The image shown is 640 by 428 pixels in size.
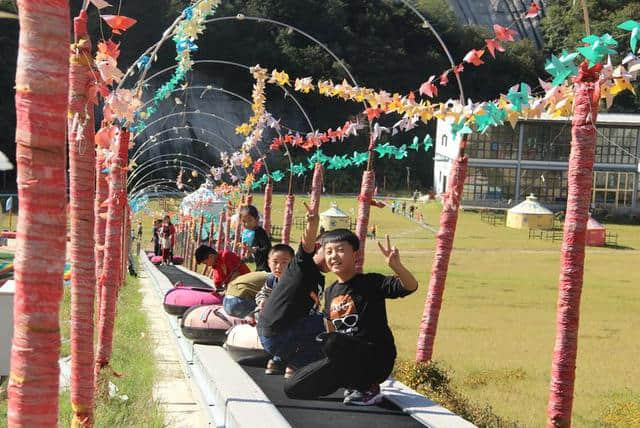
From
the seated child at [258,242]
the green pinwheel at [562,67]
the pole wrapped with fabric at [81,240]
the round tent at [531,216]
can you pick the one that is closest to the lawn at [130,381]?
the pole wrapped with fabric at [81,240]

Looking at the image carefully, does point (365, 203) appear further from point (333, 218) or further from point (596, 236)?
point (596, 236)

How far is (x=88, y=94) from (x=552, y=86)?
11.0 ft

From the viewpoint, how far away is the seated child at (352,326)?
605 cm

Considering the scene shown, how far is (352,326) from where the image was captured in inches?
243

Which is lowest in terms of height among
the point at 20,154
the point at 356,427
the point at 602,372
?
the point at 602,372

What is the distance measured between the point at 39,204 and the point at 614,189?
62.8m

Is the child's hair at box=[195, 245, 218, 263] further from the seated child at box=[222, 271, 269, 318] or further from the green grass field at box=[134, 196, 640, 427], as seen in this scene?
the green grass field at box=[134, 196, 640, 427]

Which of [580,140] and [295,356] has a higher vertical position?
[580,140]

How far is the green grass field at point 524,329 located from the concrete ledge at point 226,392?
9.51 ft

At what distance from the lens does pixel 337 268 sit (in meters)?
6.11

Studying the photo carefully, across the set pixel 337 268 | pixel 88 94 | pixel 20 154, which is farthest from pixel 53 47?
pixel 337 268

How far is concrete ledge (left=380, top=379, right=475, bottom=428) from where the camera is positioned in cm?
605

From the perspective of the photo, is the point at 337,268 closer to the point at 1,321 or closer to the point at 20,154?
the point at 20,154

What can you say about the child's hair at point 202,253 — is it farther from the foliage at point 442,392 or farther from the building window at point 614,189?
the building window at point 614,189
